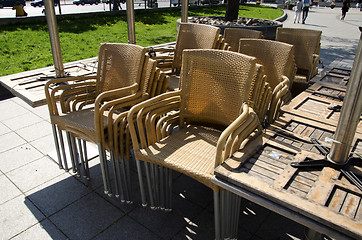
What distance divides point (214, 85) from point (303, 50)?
7.02ft

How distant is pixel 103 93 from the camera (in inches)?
88.8

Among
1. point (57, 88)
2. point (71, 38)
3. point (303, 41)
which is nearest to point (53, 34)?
point (57, 88)

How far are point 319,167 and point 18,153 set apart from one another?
3043 mm

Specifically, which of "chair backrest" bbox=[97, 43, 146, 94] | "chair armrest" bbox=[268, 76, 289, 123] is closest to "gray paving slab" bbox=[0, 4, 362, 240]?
"chair armrest" bbox=[268, 76, 289, 123]

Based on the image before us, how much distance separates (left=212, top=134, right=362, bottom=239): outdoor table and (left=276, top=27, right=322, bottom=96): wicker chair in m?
2.25

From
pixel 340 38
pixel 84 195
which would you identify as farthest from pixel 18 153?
pixel 340 38

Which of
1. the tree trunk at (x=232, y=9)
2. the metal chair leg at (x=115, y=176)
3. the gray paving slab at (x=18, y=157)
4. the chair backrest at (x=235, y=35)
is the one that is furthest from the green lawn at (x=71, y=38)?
the metal chair leg at (x=115, y=176)

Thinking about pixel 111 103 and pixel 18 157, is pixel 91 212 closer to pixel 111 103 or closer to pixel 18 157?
pixel 111 103

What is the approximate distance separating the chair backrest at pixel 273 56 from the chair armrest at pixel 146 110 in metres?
1.02

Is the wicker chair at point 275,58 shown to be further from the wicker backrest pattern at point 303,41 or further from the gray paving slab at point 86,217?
the gray paving slab at point 86,217

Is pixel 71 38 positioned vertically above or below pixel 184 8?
→ below

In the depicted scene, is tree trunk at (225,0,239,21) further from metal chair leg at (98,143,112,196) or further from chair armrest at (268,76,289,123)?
metal chair leg at (98,143,112,196)

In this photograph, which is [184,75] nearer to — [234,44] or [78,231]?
[78,231]

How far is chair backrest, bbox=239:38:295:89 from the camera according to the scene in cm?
266
